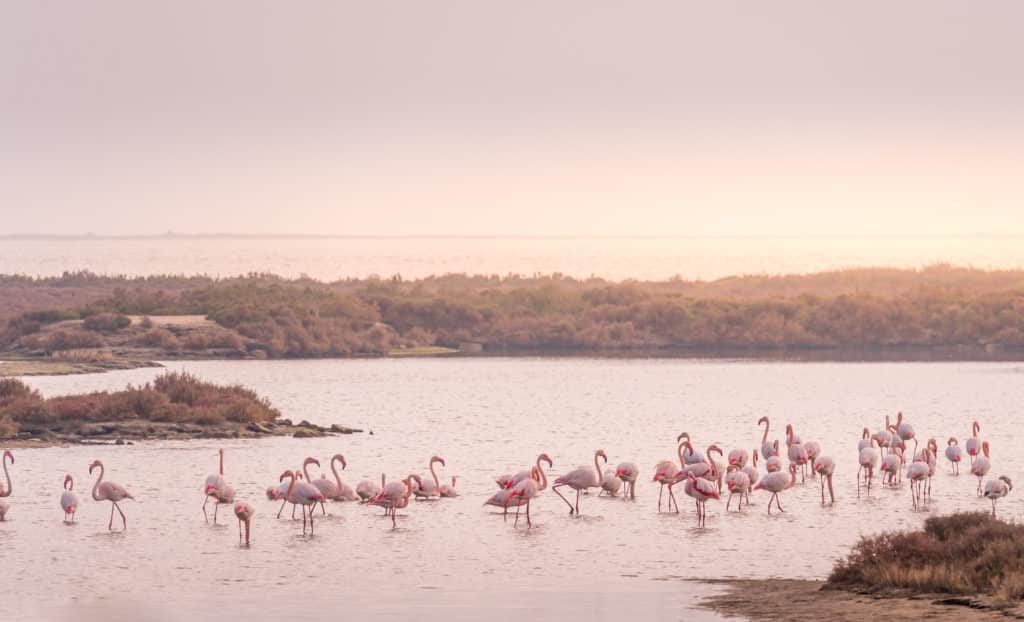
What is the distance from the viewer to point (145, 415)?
1259 inches

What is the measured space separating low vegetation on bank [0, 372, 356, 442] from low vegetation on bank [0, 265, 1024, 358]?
97.0ft

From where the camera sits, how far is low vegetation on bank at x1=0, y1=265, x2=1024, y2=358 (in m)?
67.9

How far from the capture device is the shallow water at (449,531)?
15016mm

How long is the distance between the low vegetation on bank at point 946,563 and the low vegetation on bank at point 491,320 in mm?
50673

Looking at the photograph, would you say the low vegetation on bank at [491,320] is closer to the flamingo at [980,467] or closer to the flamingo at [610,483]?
the flamingo at [610,483]

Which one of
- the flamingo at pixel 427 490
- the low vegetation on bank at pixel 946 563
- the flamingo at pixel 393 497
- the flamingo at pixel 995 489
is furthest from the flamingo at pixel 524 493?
the flamingo at pixel 995 489

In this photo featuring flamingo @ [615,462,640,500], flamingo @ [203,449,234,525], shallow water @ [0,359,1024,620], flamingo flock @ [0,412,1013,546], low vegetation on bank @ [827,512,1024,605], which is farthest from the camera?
flamingo @ [615,462,640,500]

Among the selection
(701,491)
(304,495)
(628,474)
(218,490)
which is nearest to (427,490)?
(304,495)

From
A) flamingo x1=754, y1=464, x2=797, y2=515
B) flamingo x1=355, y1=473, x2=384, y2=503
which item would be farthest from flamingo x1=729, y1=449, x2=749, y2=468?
flamingo x1=355, y1=473, x2=384, y2=503

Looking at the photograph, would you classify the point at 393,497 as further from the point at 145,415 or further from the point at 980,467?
the point at 145,415

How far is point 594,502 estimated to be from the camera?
2233cm

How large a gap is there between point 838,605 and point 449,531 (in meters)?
6.93

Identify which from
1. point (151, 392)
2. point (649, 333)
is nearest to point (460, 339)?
point (649, 333)

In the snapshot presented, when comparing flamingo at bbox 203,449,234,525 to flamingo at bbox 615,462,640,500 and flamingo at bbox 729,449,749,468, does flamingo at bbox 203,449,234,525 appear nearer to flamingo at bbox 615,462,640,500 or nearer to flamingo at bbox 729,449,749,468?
flamingo at bbox 615,462,640,500
